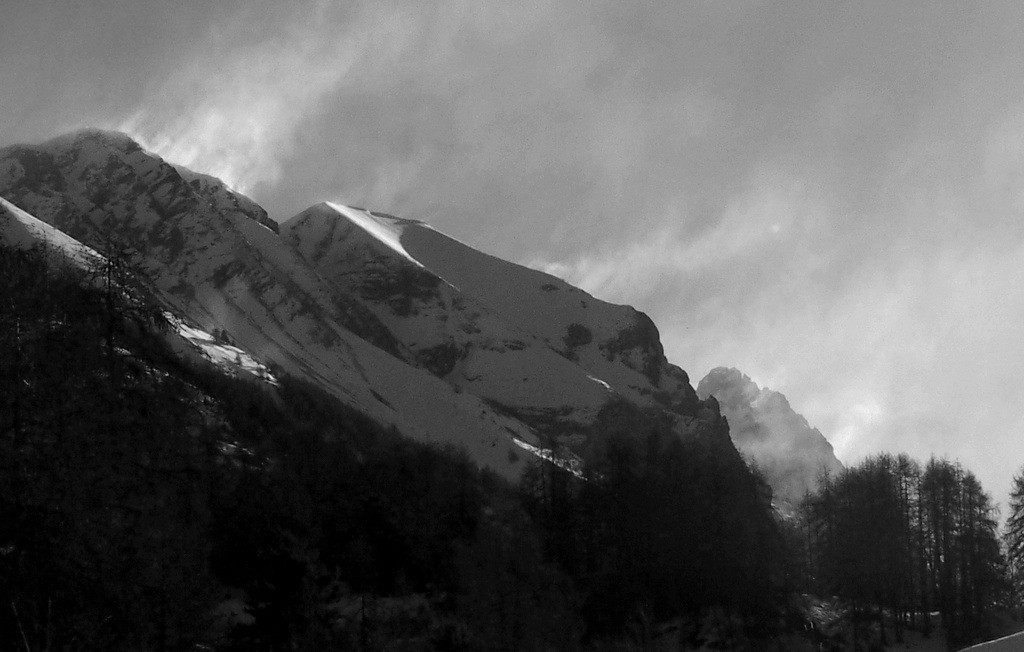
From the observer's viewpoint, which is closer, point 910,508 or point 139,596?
point 139,596

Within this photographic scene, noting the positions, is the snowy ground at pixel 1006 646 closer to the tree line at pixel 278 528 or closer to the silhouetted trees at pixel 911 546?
the tree line at pixel 278 528

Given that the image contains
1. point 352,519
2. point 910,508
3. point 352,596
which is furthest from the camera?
point 910,508

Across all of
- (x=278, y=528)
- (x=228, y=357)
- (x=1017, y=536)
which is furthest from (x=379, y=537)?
(x=228, y=357)

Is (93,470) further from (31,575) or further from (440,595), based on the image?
(440,595)

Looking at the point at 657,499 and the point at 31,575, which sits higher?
the point at 657,499

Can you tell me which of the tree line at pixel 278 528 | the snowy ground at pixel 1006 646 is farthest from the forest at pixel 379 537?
the snowy ground at pixel 1006 646

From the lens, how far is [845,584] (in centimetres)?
5688

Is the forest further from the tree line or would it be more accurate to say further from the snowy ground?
the snowy ground

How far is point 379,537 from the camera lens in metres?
47.5

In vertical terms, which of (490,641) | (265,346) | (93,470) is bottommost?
(490,641)

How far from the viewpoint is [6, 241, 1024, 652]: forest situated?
17875mm

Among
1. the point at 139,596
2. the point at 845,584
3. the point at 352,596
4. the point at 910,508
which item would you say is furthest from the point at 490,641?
the point at 910,508

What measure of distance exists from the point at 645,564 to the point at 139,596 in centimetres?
3517

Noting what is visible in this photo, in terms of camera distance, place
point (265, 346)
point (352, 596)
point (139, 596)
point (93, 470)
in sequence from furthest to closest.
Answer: point (265, 346) → point (352, 596) → point (139, 596) → point (93, 470)
